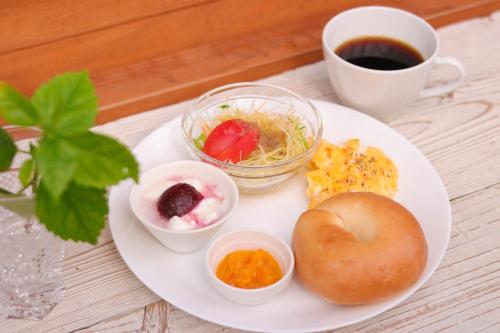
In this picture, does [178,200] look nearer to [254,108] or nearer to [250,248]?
[250,248]

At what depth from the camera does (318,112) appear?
149 centimetres

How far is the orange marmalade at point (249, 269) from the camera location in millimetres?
1150

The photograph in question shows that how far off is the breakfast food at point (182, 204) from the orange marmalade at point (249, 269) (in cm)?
9

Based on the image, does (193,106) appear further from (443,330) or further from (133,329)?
(443,330)

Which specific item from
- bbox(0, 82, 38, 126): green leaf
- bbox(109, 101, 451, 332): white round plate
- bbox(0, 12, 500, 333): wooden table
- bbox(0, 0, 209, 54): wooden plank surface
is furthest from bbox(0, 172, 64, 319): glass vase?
bbox(0, 0, 209, 54): wooden plank surface

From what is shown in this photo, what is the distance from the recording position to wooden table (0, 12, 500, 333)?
3.88 ft

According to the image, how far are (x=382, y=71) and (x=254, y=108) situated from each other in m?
0.31

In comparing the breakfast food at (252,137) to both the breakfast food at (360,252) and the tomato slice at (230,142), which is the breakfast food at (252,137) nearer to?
the tomato slice at (230,142)

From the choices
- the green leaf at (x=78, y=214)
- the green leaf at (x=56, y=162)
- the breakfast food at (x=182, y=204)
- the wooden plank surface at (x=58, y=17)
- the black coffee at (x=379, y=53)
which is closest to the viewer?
the green leaf at (x=56, y=162)

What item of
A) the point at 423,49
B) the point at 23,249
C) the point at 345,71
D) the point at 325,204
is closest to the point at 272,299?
the point at 325,204

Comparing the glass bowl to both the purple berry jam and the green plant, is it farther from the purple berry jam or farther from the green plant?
the green plant

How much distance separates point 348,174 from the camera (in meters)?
1.38

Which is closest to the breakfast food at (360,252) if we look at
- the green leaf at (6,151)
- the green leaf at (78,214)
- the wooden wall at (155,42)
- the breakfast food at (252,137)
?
the breakfast food at (252,137)

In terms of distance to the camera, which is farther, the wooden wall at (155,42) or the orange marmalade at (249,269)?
the wooden wall at (155,42)
